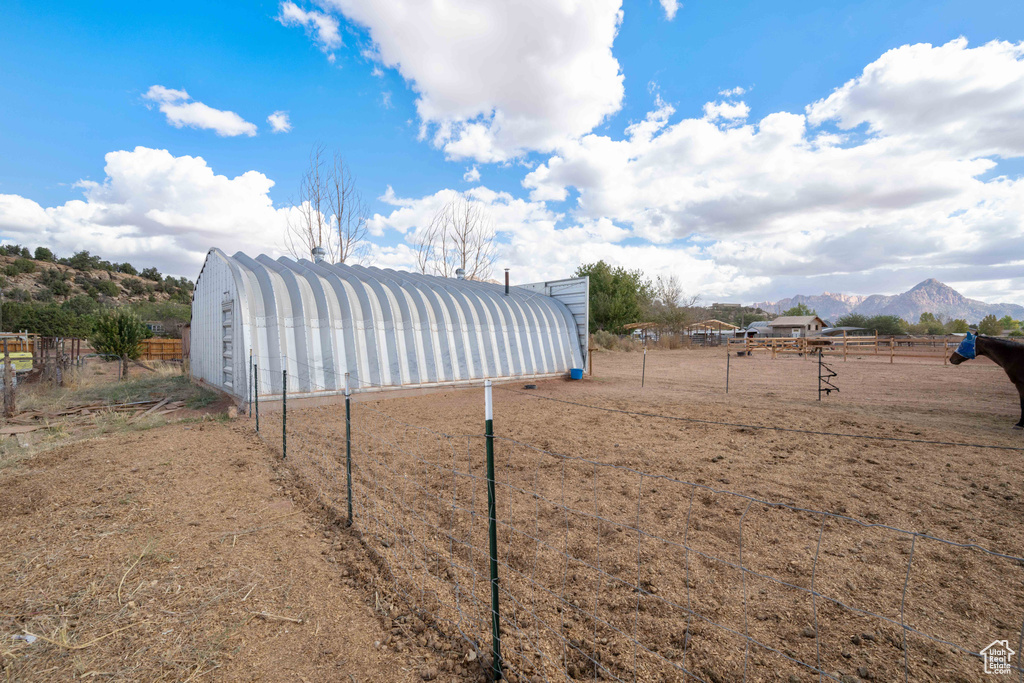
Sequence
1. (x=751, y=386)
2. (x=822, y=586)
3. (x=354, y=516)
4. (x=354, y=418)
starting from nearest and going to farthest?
1. (x=822, y=586)
2. (x=354, y=516)
3. (x=354, y=418)
4. (x=751, y=386)

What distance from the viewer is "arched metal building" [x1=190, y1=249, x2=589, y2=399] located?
10789 millimetres

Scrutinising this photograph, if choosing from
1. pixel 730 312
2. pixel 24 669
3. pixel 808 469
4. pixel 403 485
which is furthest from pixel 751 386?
pixel 730 312

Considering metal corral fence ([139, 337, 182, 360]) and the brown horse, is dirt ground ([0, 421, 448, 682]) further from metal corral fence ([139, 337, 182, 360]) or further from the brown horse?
metal corral fence ([139, 337, 182, 360])

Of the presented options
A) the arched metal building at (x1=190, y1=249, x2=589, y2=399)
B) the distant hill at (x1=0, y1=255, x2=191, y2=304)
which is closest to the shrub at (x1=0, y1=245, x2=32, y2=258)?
the distant hill at (x1=0, y1=255, x2=191, y2=304)

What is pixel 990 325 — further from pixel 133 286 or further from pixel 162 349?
pixel 133 286

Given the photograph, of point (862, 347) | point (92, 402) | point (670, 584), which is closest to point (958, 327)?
point (862, 347)

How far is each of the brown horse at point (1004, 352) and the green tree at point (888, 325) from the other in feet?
225

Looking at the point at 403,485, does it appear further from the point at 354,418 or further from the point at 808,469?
the point at 808,469

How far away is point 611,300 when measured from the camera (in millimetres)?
40875

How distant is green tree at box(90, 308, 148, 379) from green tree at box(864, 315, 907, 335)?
274 feet

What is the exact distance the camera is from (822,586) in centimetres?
346

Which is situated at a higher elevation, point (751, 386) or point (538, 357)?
point (538, 357)

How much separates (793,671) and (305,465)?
20.1 ft

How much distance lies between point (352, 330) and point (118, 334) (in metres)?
12.7
